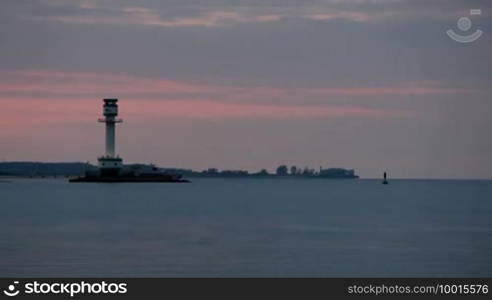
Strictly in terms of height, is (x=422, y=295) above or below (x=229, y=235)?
below

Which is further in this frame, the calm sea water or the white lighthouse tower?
the white lighthouse tower

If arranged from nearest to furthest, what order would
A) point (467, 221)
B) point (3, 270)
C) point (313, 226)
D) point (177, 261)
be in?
point (3, 270)
point (177, 261)
point (313, 226)
point (467, 221)

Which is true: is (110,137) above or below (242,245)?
above

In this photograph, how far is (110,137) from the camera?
152125 millimetres

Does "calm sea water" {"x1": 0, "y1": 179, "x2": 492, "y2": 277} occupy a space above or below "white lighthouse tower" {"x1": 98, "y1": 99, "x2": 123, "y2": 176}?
below

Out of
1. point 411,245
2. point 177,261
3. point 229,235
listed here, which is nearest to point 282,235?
point 229,235

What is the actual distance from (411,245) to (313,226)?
15723 millimetres

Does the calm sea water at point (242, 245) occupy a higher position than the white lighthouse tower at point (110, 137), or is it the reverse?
the white lighthouse tower at point (110, 137)

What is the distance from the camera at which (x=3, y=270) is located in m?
38.2

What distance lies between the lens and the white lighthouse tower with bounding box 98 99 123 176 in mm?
152500

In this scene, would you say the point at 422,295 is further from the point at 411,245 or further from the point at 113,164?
the point at 113,164

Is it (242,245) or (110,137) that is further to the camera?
(110,137)

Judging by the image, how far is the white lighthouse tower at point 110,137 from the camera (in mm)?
152500

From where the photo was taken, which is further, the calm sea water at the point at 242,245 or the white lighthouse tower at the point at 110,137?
the white lighthouse tower at the point at 110,137
